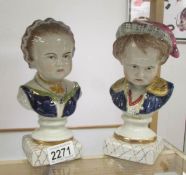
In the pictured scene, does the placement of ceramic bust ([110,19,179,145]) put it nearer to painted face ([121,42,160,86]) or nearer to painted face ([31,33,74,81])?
painted face ([121,42,160,86])

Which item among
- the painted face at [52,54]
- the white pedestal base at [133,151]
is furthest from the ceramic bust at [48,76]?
the white pedestal base at [133,151]

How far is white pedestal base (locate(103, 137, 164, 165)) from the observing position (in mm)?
709

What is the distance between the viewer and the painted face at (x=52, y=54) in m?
0.67

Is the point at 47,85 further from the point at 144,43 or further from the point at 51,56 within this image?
the point at 144,43

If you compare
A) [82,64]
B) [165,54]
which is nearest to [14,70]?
[82,64]

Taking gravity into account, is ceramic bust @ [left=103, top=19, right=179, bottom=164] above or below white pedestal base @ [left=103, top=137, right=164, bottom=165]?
above

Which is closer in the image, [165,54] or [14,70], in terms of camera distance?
[165,54]

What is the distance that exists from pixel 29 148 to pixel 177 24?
68 centimetres

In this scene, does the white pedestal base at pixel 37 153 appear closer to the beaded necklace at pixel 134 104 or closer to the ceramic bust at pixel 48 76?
the ceramic bust at pixel 48 76

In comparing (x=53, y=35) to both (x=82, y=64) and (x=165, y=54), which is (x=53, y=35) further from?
(x=82, y=64)

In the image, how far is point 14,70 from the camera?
3.20ft

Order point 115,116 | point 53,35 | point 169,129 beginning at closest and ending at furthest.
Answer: point 53,35 < point 115,116 < point 169,129

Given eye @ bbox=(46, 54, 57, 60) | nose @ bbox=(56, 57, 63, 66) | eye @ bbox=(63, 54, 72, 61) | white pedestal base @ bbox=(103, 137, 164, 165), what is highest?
eye @ bbox=(46, 54, 57, 60)

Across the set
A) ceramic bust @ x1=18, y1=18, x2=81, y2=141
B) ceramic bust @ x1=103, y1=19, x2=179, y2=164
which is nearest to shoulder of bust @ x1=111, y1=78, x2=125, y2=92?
ceramic bust @ x1=103, y1=19, x2=179, y2=164
